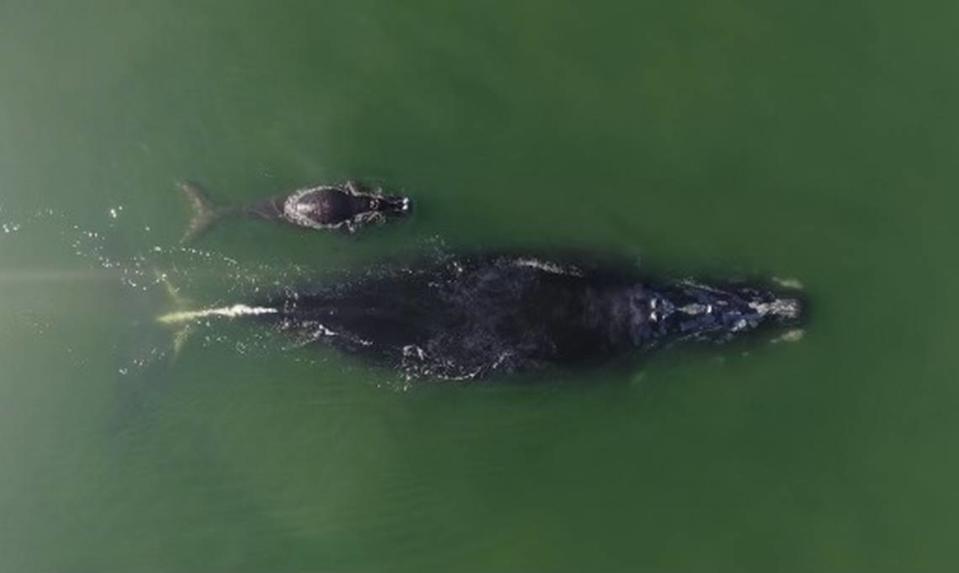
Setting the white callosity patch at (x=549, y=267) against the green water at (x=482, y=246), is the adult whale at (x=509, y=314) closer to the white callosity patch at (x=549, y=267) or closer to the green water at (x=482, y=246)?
the white callosity patch at (x=549, y=267)

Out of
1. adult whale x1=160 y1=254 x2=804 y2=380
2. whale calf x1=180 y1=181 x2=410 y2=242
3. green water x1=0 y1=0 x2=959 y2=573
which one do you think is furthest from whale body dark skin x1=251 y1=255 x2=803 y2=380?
whale calf x1=180 y1=181 x2=410 y2=242

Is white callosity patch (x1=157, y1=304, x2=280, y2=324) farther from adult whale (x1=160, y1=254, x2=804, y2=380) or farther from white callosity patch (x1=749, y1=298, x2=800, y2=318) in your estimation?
white callosity patch (x1=749, y1=298, x2=800, y2=318)

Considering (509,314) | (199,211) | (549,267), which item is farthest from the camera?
(199,211)

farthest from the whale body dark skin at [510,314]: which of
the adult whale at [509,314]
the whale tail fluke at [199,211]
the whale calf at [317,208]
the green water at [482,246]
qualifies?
the whale tail fluke at [199,211]

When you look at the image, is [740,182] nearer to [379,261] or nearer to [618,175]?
[618,175]

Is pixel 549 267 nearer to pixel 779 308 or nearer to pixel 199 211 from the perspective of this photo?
pixel 779 308

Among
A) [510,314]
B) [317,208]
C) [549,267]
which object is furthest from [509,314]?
[317,208]
